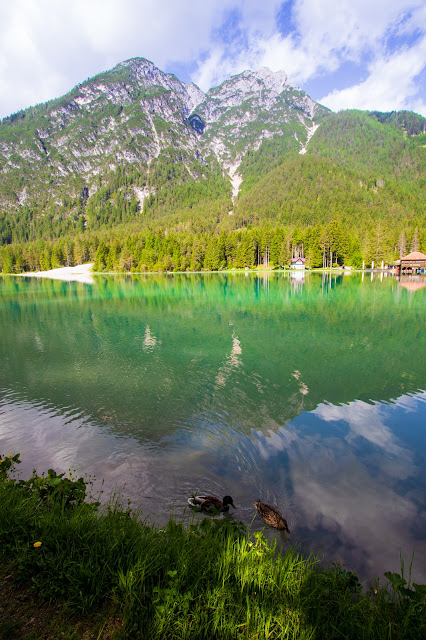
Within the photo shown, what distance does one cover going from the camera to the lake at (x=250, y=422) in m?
6.49

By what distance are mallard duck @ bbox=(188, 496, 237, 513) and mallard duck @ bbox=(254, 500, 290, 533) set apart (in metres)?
0.52

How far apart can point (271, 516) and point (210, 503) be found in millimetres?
1184

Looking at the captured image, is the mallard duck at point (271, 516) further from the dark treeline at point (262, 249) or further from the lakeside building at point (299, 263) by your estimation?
the lakeside building at point (299, 263)

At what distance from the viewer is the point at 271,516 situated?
6004 millimetres

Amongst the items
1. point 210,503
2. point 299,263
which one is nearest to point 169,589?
point 210,503

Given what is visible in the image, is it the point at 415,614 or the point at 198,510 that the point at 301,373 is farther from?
the point at 415,614

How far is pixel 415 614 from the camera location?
10.9 ft

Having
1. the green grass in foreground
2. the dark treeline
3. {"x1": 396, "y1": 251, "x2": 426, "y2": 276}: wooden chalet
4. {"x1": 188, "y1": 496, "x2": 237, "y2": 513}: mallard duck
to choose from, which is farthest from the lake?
the dark treeline

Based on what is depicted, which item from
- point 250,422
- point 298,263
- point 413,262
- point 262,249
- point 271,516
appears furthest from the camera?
point 262,249

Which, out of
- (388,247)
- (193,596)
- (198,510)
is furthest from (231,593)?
(388,247)

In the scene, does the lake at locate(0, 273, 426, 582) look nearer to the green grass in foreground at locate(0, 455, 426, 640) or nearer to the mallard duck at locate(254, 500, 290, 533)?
the mallard duck at locate(254, 500, 290, 533)

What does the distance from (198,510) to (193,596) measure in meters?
3.03

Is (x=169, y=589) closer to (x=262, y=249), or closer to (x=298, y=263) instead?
(x=298, y=263)

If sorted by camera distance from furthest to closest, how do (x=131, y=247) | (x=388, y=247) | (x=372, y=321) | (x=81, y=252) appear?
(x=81, y=252)
(x=131, y=247)
(x=388, y=247)
(x=372, y=321)
